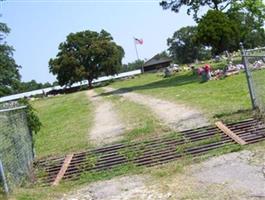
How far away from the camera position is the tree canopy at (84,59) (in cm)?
8262

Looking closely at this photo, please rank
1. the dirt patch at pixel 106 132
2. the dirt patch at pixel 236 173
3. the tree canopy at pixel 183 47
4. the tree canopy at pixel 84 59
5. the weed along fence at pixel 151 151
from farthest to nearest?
the tree canopy at pixel 183 47, the tree canopy at pixel 84 59, the dirt patch at pixel 106 132, the weed along fence at pixel 151 151, the dirt patch at pixel 236 173

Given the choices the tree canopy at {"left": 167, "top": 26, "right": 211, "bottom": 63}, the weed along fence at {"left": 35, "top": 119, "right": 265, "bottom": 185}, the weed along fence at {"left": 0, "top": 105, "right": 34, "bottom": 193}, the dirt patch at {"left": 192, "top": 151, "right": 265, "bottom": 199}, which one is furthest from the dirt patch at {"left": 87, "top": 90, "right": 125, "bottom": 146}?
the tree canopy at {"left": 167, "top": 26, "right": 211, "bottom": 63}

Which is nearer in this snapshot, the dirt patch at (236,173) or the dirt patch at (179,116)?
the dirt patch at (236,173)

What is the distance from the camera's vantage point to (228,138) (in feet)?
32.6

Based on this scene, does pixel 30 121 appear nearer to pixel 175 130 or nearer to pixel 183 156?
pixel 175 130

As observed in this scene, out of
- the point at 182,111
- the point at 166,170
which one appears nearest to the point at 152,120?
the point at 182,111

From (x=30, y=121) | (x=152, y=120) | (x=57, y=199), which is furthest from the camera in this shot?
(x=152, y=120)

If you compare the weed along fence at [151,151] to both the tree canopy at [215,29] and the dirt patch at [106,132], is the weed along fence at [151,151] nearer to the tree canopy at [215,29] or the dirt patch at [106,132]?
the dirt patch at [106,132]

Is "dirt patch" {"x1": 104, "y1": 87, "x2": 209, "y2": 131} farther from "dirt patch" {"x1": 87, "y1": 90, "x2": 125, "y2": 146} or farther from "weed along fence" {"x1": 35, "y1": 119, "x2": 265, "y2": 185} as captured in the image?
"dirt patch" {"x1": 87, "y1": 90, "x2": 125, "y2": 146}

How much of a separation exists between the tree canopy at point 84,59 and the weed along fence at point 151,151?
7114 cm

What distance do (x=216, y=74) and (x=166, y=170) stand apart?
63.8 feet

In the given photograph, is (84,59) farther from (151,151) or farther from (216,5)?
(151,151)

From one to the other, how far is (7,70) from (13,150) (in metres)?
42.5

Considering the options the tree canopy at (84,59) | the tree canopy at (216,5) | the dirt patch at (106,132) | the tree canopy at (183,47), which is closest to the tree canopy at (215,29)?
the tree canopy at (216,5)
